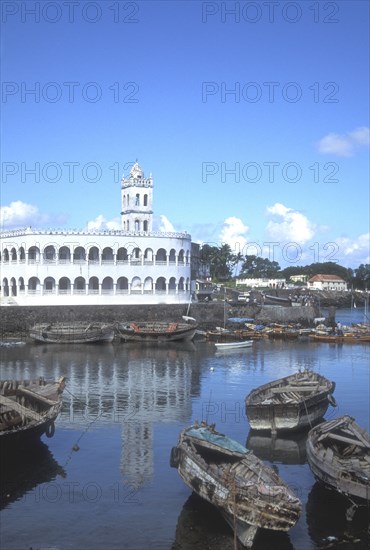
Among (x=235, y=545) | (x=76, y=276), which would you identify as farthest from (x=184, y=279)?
(x=235, y=545)

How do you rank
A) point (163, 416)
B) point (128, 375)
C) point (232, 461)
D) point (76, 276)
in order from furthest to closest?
point (76, 276) → point (128, 375) → point (163, 416) → point (232, 461)

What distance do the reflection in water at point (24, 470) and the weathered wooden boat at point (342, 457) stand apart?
8352 mm

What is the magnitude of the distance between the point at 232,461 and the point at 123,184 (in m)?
64.8

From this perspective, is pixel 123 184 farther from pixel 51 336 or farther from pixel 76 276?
pixel 51 336

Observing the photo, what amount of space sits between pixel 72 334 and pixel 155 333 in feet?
24.0

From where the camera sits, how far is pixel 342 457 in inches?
802

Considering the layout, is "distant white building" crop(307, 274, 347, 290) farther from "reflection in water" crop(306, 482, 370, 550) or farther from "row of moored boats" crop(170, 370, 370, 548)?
"reflection in water" crop(306, 482, 370, 550)

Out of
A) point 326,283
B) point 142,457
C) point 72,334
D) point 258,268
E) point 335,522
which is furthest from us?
point 258,268

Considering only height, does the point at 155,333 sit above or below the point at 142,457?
above

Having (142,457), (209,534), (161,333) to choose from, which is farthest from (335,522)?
(161,333)

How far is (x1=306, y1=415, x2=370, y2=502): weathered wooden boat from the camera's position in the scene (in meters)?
17.8

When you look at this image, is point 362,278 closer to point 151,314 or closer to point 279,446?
point 151,314

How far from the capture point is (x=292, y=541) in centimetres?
1705

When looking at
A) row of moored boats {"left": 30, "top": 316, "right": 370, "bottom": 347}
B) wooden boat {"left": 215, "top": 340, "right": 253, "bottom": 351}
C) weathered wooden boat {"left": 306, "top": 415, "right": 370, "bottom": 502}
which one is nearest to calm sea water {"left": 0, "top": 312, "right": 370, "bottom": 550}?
weathered wooden boat {"left": 306, "top": 415, "right": 370, "bottom": 502}
